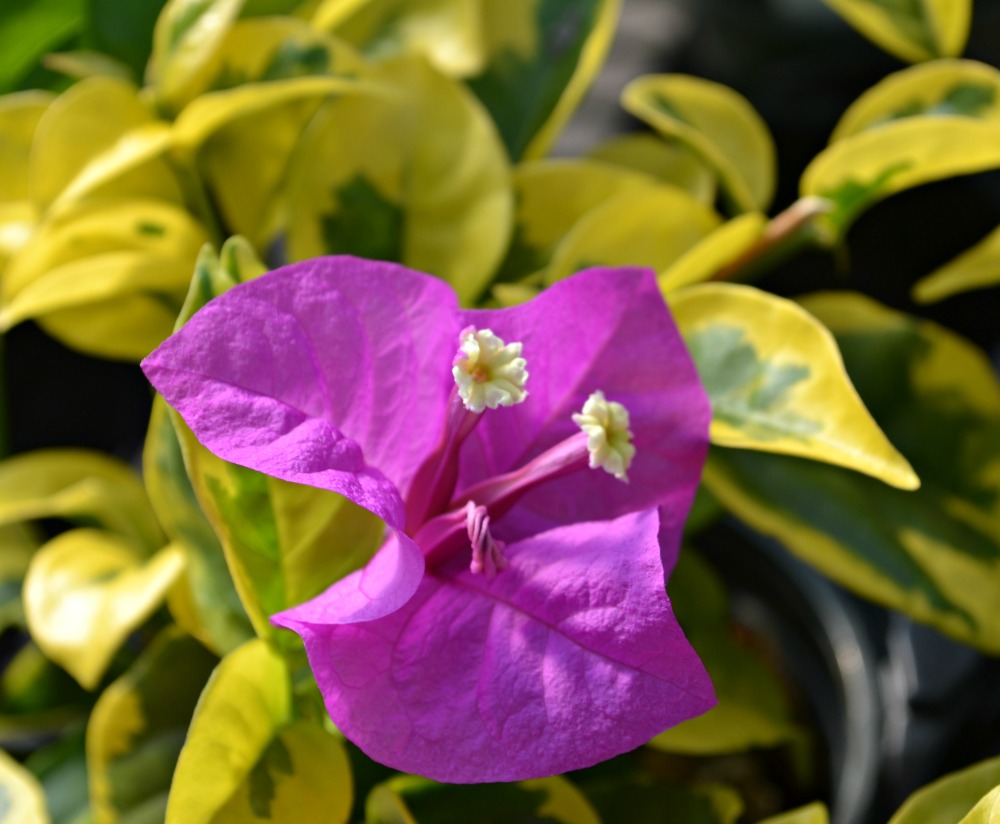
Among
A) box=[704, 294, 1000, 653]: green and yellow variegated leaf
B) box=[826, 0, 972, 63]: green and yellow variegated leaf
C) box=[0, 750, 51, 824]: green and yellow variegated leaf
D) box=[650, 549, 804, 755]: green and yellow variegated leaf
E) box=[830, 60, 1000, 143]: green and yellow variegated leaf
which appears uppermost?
box=[826, 0, 972, 63]: green and yellow variegated leaf

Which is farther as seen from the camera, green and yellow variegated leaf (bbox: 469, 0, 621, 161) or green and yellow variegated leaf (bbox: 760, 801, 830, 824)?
green and yellow variegated leaf (bbox: 469, 0, 621, 161)

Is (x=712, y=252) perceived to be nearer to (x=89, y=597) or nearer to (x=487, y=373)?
(x=487, y=373)

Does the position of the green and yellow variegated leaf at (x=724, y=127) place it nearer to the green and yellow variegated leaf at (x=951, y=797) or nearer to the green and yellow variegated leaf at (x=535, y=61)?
the green and yellow variegated leaf at (x=535, y=61)

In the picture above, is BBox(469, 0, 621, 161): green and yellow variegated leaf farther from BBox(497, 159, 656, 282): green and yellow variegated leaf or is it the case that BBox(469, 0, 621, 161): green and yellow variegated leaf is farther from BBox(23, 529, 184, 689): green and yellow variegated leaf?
BBox(23, 529, 184, 689): green and yellow variegated leaf

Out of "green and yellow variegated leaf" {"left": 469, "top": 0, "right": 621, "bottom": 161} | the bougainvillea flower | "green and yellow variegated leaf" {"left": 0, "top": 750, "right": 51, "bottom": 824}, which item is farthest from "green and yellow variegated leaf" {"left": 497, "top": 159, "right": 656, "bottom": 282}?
"green and yellow variegated leaf" {"left": 0, "top": 750, "right": 51, "bottom": 824}

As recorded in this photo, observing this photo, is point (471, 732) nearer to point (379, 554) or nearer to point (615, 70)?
point (379, 554)

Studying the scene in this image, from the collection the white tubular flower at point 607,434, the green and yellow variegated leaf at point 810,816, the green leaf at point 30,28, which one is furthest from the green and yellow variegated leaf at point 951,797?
the green leaf at point 30,28
